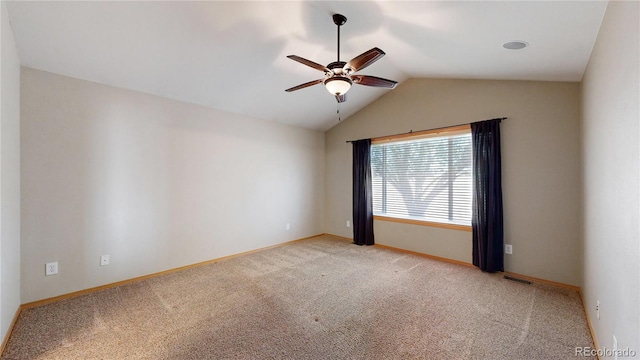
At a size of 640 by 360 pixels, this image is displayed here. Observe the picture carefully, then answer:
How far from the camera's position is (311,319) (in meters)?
2.35

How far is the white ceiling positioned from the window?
3.53ft

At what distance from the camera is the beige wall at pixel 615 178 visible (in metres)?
1.25

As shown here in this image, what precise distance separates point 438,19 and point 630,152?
5.41 ft

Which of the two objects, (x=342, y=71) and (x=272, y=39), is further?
(x=272, y=39)

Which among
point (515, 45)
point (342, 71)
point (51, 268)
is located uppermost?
point (515, 45)

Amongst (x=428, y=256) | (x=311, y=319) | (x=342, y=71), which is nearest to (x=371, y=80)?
(x=342, y=71)

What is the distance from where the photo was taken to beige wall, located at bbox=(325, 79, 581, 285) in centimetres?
299

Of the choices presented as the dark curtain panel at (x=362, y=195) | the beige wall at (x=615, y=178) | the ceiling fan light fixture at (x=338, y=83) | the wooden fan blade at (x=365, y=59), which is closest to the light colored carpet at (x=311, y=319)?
the beige wall at (x=615, y=178)

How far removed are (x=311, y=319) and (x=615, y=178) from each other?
2410 mm

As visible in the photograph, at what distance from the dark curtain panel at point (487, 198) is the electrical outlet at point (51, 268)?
16.5 ft

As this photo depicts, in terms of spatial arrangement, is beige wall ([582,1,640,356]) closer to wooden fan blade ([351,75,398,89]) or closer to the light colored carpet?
the light colored carpet

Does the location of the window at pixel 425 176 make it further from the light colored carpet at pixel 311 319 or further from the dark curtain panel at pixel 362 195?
A: the light colored carpet at pixel 311 319

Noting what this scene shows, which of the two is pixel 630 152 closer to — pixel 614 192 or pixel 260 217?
pixel 614 192

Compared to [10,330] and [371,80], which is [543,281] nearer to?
[371,80]
